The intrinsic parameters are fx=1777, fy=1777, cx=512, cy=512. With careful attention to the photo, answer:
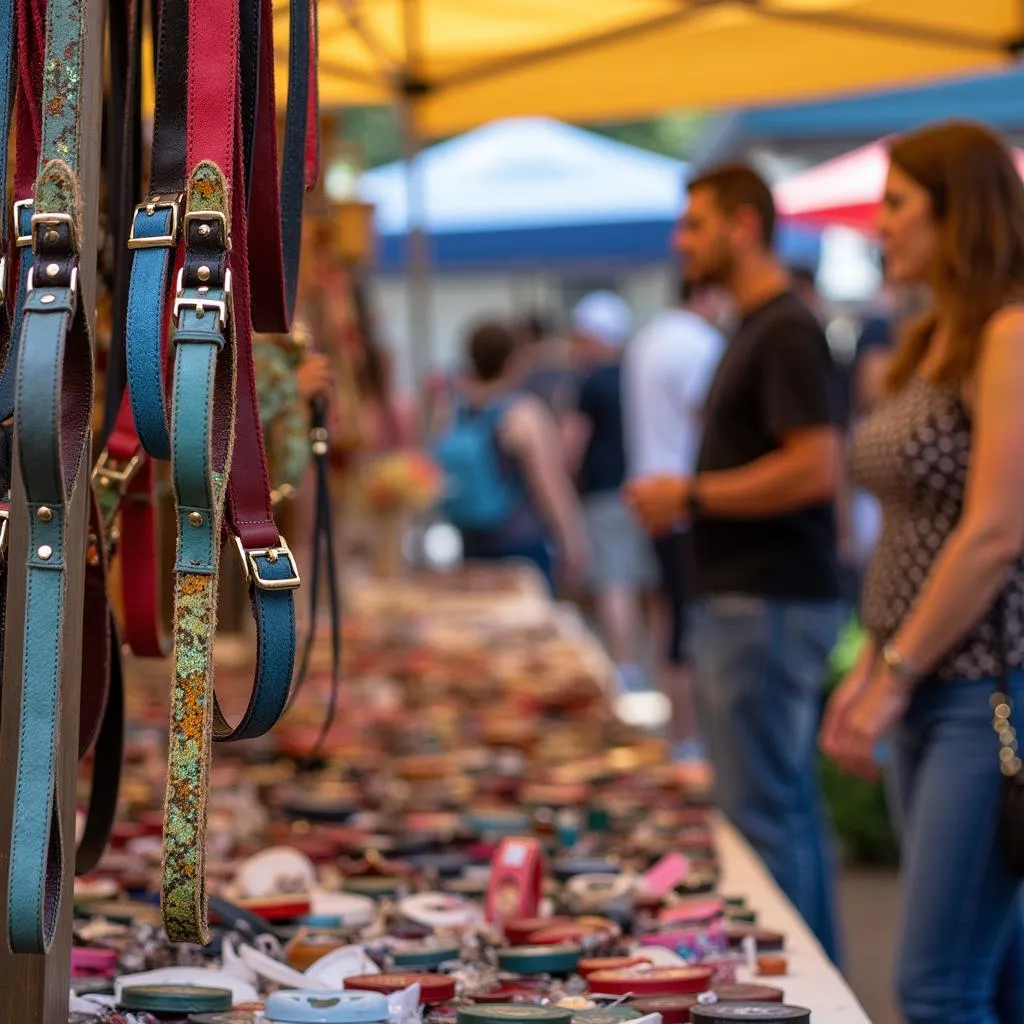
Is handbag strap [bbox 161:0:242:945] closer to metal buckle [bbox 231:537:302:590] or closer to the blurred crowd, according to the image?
metal buckle [bbox 231:537:302:590]

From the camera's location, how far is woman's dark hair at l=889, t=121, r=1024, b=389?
2.36 m

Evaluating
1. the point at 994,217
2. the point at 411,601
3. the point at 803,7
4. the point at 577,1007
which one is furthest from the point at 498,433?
the point at 577,1007

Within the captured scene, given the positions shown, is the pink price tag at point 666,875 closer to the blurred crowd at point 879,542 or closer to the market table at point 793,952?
the market table at point 793,952

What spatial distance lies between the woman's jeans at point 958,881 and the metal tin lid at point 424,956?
2.40ft

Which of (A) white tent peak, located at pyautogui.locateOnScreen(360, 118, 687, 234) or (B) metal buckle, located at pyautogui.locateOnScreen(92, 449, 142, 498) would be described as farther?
(A) white tent peak, located at pyautogui.locateOnScreen(360, 118, 687, 234)

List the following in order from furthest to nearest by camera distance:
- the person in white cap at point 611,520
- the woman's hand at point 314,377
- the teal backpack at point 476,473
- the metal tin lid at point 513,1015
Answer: the person in white cap at point 611,520, the teal backpack at point 476,473, the woman's hand at point 314,377, the metal tin lid at point 513,1015

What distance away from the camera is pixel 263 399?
213cm

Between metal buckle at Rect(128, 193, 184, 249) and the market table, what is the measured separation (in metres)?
0.89

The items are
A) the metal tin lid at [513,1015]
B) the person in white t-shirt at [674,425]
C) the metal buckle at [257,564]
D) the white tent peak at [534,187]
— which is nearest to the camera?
the metal buckle at [257,564]

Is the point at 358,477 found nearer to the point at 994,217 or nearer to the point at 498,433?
the point at 498,433

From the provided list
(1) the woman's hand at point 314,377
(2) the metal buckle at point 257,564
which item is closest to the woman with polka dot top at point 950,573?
(1) the woman's hand at point 314,377

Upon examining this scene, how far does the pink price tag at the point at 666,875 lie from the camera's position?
2.13 metres

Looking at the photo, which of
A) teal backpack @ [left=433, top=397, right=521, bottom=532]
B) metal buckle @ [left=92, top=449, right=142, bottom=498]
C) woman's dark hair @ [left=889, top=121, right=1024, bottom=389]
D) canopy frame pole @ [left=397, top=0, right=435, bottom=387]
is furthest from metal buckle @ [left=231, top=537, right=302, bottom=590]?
teal backpack @ [left=433, top=397, right=521, bottom=532]

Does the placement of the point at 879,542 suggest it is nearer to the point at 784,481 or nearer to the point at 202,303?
the point at 784,481
